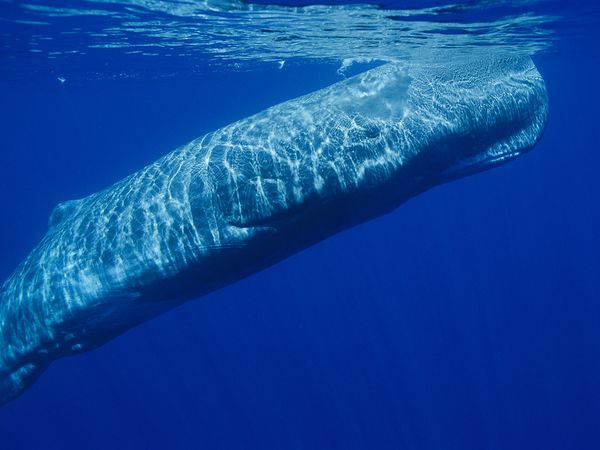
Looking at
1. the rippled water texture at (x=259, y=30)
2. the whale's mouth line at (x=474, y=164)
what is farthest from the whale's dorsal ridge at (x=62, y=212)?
the rippled water texture at (x=259, y=30)

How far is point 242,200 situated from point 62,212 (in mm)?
3893

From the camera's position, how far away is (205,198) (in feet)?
19.6

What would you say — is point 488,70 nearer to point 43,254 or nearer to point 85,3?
point 43,254

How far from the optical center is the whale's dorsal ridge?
304 inches

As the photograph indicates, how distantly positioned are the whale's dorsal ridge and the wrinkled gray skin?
640mm

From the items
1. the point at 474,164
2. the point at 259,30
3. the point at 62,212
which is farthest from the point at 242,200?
the point at 259,30

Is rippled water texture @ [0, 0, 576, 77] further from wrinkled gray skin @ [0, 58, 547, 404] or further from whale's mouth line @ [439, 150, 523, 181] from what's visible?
whale's mouth line @ [439, 150, 523, 181]

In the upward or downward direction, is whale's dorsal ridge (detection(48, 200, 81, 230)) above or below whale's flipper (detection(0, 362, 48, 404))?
above

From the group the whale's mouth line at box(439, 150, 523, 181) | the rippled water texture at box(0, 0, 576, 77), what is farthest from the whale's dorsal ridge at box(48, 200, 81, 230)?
the rippled water texture at box(0, 0, 576, 77)

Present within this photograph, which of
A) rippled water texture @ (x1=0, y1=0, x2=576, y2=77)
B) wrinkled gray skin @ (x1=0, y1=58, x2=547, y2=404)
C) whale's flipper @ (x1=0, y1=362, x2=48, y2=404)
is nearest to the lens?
wrinkled gray skin @ (x1=0, y1=58, x2=547, y2=404)

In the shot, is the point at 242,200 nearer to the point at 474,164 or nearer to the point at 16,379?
the point at 474,164

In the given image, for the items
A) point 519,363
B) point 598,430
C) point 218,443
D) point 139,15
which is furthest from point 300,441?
point 139,15

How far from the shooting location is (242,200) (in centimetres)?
579

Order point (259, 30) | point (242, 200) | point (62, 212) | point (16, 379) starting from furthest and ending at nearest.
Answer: point (259, 30) → point (62, 212) → point (16, 379) → point (242, 200)
